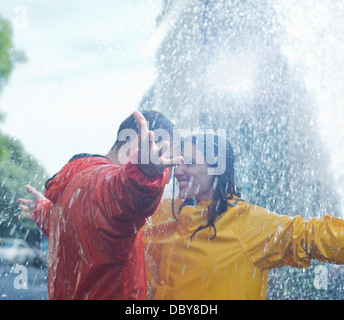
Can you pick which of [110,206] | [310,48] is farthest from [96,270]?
A: [310,48]

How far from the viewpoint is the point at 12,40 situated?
1066cm

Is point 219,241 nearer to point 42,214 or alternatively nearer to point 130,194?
point 130,194

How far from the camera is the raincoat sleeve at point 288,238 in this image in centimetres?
164

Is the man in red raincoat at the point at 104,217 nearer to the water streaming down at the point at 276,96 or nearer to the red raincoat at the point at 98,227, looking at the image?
the red raincoat at the point at 98,227

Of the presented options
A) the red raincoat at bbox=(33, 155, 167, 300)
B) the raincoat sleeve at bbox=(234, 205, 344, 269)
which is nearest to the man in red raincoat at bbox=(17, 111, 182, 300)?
the red raincoat at bbox=(33, 155, 167, 300)

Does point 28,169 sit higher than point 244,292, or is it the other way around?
point 28,169

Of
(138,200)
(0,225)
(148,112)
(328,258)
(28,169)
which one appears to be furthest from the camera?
(28,169)

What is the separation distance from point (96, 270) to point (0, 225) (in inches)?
392

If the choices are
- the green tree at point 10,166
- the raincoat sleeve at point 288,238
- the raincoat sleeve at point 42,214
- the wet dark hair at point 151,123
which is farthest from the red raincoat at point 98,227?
the green tree at point 10,166

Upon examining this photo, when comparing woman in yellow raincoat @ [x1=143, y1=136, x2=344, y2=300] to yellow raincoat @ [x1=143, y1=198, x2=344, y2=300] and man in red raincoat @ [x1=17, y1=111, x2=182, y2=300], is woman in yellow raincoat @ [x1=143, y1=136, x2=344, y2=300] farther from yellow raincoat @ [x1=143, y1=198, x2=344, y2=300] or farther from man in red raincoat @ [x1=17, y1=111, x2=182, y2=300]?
man in red raincoat @ [x1=17, y1=111, x2=182, y2=300]

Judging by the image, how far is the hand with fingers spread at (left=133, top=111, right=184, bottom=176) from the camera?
4.37 feet

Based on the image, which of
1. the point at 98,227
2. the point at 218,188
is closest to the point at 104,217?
the point at 98,227
